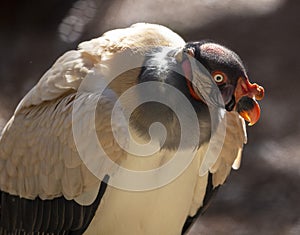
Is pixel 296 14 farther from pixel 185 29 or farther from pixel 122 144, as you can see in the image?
pixel 122 144

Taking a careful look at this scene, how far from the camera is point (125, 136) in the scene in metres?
2.70

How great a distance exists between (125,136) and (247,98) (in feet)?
1.24

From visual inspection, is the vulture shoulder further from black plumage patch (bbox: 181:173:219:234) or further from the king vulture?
black plumage patch (bbox: 181:173:219:234)

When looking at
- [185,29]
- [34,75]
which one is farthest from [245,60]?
[34,75]

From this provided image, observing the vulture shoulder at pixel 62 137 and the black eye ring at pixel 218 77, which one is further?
the vulture shoulder at pixel 62 137

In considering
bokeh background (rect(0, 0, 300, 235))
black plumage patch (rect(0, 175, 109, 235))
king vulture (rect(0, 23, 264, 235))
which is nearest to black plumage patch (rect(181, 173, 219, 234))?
king vulture (rect(0, 23, 264, 235))

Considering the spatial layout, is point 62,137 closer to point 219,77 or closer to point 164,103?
point 164,103

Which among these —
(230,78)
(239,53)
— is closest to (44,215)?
(230,78)

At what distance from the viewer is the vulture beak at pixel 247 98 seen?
2.62 m

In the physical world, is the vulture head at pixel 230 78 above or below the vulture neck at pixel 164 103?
above

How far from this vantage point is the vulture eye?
2.62 meters

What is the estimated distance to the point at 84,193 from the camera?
2832 millimetres

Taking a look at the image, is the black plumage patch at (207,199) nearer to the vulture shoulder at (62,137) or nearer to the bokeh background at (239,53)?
the vulture shoulder at (62,137)

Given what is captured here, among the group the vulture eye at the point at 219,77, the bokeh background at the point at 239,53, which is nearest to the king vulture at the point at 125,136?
the vulture eye at the point at 219,77
